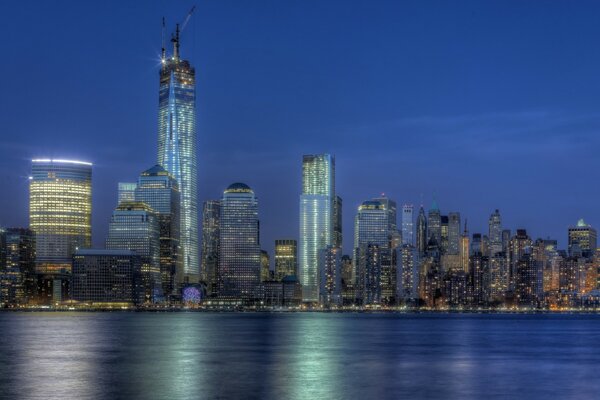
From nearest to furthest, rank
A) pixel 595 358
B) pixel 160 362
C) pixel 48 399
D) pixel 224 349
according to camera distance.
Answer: pixel 48 399
pixel 160 362
pixel 595 358
pixel 224 349

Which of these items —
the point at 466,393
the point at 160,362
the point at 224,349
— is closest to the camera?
the point at 466,393

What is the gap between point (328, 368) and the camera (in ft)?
283

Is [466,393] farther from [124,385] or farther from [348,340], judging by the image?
[348,340]

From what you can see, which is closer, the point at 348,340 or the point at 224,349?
the point at 224,349

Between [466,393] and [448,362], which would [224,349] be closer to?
[448,362]

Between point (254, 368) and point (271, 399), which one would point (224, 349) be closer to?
point (254, 368)

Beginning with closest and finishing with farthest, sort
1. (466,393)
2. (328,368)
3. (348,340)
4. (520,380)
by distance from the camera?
(466,393) → (520,380) → (328,368) → (348,340)

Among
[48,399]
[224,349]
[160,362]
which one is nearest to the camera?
[48,399]

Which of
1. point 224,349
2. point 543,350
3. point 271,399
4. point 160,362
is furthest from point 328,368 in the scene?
point 543,350

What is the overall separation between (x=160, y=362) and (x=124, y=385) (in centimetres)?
2044

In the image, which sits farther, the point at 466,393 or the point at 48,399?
the point at 466,393

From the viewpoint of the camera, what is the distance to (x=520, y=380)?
7906cm

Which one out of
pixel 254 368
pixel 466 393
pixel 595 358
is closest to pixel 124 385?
pixel 254 368

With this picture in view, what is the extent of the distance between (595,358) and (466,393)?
41303 millimetres
